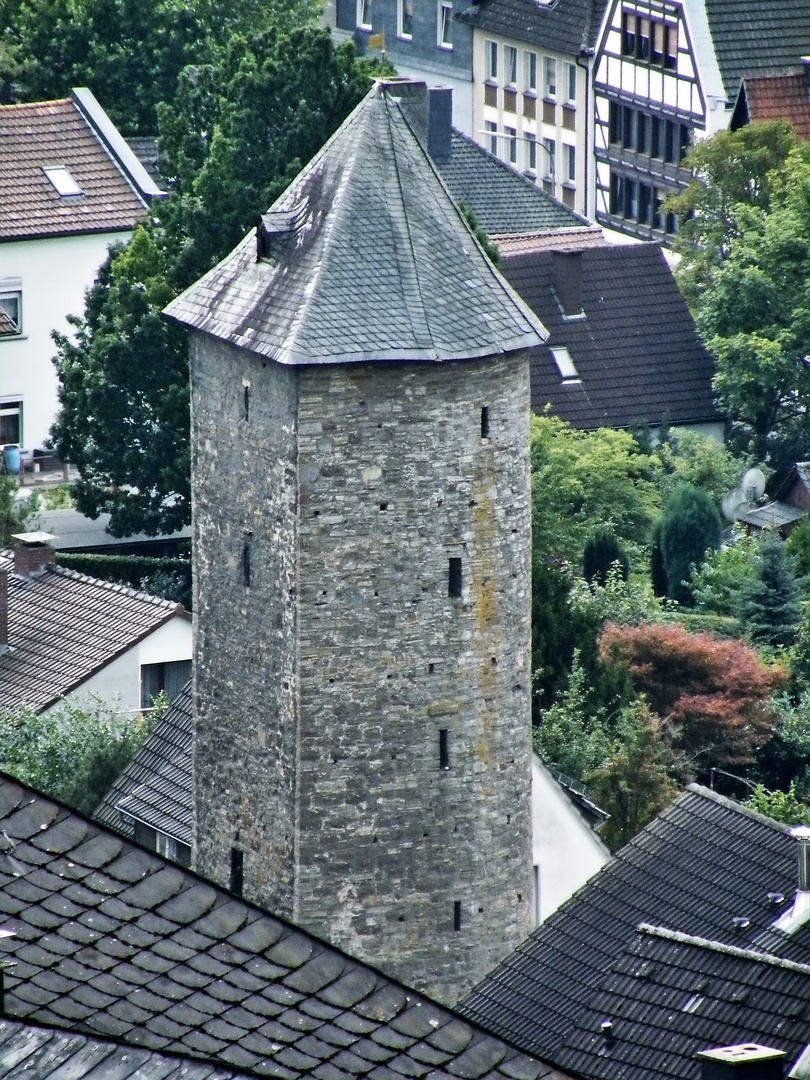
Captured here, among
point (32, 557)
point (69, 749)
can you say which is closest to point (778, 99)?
point (32, 557)

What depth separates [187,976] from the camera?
39.4ft

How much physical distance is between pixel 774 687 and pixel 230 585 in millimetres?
13254

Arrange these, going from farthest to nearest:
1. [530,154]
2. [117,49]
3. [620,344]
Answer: [530,154] < [117,49] < [620,344]

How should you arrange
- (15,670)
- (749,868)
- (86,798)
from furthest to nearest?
1. (15,670)
2. (86,798)
3. (749,868)

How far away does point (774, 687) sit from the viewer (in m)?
42.7

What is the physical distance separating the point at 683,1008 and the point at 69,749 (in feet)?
49.9

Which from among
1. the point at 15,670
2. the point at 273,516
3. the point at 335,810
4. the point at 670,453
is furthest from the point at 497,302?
the point at 670,453

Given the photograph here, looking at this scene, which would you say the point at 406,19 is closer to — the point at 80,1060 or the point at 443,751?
the point at 443,751

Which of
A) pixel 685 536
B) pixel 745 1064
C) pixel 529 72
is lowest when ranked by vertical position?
pixel 685 536

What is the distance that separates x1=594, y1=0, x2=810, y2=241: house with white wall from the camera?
Answer: 215ft

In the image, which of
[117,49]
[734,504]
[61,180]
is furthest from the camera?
[117,49]

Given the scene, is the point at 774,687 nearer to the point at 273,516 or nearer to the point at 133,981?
the point at 273,516

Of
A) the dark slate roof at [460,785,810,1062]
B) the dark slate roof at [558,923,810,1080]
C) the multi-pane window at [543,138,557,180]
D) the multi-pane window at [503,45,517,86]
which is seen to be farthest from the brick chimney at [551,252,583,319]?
the dark slate roof at [558,923,810,1080]

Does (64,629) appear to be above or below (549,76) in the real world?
below
